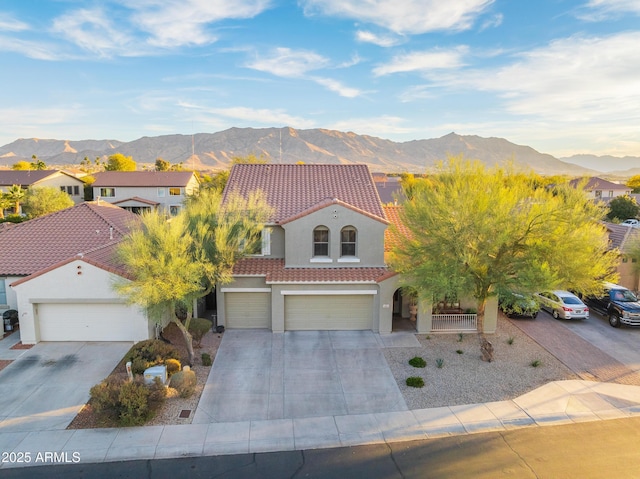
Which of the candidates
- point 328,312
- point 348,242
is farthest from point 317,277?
point 348,242

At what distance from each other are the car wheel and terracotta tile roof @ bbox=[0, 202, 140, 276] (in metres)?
24.0

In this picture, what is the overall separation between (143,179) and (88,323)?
4796 cm

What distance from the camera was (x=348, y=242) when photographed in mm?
20469

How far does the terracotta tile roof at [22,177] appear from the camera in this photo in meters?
60.3

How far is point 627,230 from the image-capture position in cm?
2733

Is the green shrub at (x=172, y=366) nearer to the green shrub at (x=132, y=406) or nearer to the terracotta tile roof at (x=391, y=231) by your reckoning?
the green shrub at (x=132, y=406)

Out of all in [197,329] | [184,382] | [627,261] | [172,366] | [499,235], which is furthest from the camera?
[627,261]

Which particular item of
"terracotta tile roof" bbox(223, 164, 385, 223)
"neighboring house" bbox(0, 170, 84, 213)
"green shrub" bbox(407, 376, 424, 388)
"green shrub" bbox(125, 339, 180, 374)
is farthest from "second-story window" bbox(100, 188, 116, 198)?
"green shrub" bbox(407, 376, 424, 388)

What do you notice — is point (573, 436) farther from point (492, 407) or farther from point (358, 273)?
point (358, 273)

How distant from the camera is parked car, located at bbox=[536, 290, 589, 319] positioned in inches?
836

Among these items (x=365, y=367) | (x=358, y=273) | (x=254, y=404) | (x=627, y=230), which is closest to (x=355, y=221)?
(x=358, y=273)

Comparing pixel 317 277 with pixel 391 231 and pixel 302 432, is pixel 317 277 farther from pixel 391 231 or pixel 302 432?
pixel 302 432

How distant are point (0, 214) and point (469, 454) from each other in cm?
5375

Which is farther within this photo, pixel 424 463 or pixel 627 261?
pixel 627 261
